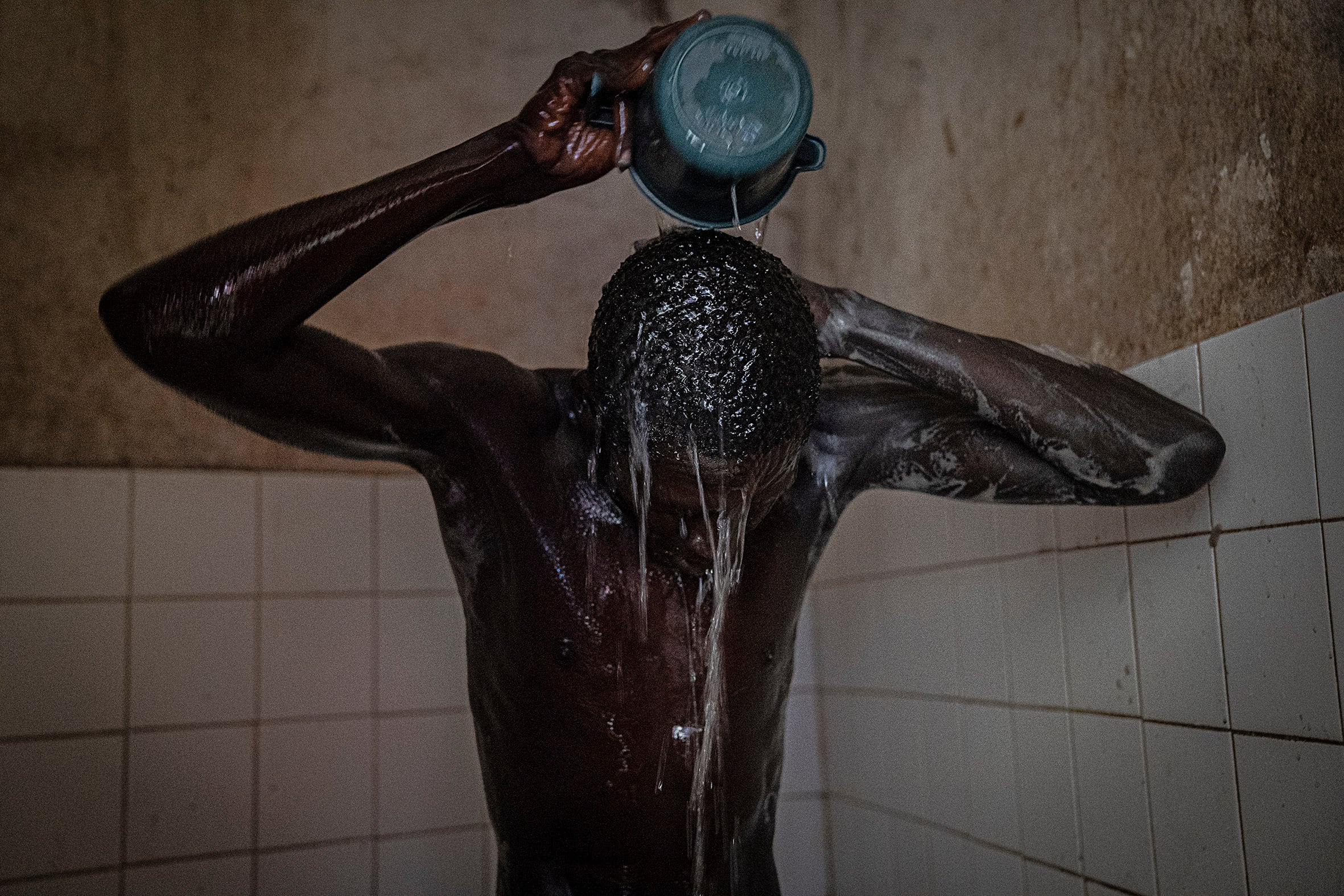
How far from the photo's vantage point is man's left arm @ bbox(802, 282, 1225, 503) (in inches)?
48.3

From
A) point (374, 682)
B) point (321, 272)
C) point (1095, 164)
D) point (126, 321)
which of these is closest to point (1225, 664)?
point (1095, 164)

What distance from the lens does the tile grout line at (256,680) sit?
2.00 metres

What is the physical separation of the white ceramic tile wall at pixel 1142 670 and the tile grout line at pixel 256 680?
118 centimetres

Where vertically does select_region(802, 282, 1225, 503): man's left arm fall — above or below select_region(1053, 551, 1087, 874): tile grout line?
above

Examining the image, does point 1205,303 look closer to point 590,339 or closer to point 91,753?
point 590,339

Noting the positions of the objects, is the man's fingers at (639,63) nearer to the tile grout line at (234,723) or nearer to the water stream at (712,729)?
the water stream at (712,729)

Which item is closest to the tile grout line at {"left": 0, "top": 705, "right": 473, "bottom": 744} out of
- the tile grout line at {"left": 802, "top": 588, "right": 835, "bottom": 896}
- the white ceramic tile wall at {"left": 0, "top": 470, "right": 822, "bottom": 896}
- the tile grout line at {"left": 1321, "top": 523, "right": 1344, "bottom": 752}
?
the white ceramic tile wall at {"left": 0, "top": 470, "right": 822, "bottom": 896}

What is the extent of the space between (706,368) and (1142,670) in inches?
31.6

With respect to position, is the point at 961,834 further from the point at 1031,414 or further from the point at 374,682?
the point at 374,682

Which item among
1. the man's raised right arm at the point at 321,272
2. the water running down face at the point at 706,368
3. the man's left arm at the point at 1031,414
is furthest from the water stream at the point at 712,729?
the man's raised right arm at the point at 321,272

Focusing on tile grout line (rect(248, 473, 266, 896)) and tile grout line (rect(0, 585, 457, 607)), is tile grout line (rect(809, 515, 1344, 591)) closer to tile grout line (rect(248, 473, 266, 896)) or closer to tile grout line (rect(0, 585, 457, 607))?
tile grout line (rect(0, 585, 457, 607))

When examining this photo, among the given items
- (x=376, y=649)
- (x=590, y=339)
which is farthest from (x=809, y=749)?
(x=590, y=339)

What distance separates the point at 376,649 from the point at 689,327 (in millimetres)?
1325

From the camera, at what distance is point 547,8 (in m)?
2.38
